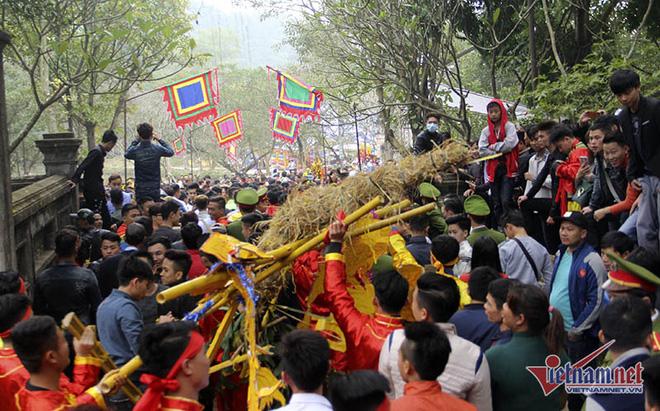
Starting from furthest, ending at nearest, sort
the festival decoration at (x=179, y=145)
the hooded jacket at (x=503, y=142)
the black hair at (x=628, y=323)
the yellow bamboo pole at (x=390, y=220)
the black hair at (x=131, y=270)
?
the festival decoration at (x=179, y=145)
the hooded jacket at (x=503, y=142)
the black hair at (x=131, y=270)
the yellow bamboo pole at (x=390, y=220)
the black hair at (x=628, y=323)

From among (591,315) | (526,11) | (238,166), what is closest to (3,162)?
(591,315)

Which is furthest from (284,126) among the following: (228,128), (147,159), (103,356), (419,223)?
(103,356)

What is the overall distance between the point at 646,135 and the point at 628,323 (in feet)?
10.3

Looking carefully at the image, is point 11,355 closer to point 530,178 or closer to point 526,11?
point 530,178

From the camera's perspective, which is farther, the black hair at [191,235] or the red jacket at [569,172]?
the red jacket at [569,172]

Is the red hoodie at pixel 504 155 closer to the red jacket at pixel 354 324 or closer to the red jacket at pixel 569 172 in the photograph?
the red jacket at pixel 569 172

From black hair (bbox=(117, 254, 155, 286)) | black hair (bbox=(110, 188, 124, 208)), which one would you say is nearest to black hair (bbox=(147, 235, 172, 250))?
black hair (bbox=(117, 254, 155, 286))

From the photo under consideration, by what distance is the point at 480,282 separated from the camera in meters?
4.40

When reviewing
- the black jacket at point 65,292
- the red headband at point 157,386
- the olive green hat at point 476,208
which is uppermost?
the olive green hat at point 476,208

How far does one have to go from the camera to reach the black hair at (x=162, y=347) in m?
3.24

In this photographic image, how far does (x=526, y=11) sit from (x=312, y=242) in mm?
7890

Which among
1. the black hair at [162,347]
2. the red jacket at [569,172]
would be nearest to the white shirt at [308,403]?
the black hair at [162,347]

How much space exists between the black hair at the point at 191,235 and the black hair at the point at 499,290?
10.9ft

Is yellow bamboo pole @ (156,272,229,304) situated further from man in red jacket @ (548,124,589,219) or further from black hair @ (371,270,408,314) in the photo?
man in red jacket @ (548,124,589,219)
